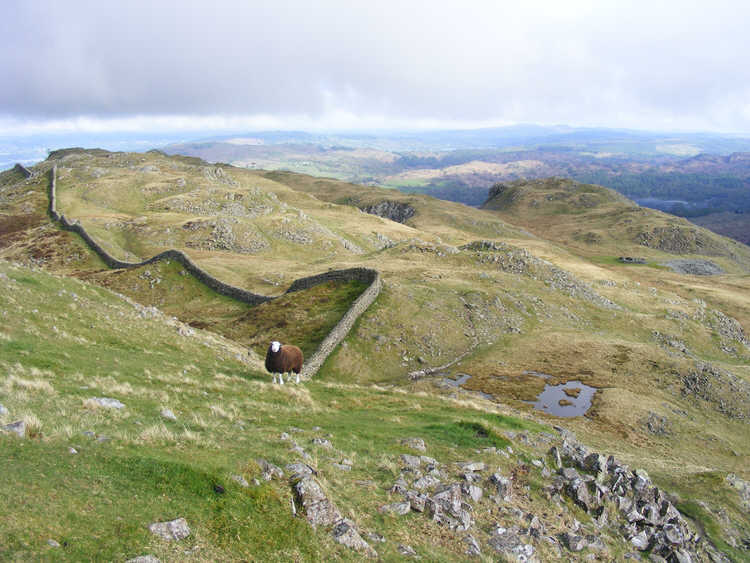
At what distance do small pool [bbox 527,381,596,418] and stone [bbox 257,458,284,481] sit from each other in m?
29.6

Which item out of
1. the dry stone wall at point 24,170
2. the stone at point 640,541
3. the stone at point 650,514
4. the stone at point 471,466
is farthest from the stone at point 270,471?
the dry stone wall at point 24,170

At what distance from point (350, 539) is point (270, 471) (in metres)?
2.81

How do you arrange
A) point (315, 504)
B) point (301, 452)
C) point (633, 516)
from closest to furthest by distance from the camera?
point (315, 504), point (301, 452), point (633, 516)

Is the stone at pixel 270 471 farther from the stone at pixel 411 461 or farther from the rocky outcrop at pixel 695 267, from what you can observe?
the rocky outcrop at pixel 695 267

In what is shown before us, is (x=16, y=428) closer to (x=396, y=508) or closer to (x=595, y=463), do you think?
(x=396, y=508)

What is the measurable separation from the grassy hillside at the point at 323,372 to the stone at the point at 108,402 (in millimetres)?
367

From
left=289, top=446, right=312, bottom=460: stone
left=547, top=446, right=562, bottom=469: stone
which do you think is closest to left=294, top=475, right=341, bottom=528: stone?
left=289, top=446, right=312, bottom=460: stone

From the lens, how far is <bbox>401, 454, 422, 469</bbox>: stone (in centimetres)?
1658

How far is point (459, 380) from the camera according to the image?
40.5 m

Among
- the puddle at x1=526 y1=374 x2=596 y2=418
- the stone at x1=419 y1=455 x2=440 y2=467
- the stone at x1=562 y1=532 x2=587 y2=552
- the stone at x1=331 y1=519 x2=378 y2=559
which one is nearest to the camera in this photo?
the stone at x1=331 y1=519 x2=378 y2=559

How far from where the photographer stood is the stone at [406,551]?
11680 mm

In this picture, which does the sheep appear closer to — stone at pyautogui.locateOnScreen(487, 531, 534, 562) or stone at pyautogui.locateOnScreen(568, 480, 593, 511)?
stone at pyautogui.locateOnScreen(487, 531, 534, 562)

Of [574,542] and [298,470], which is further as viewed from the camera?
[574,542]

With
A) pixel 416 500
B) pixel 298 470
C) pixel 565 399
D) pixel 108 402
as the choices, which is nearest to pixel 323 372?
pixel 565 399
